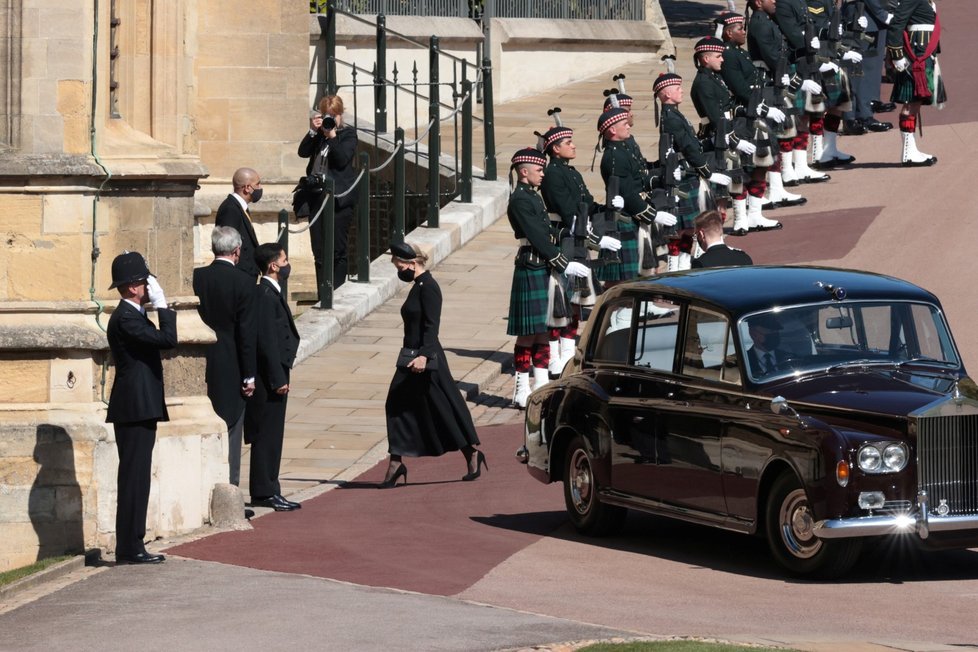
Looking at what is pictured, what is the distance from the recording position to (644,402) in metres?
11.9

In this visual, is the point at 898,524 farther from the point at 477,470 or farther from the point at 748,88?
the point at 748,88

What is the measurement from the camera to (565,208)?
17109mm

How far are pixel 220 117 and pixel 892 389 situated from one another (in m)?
12.6

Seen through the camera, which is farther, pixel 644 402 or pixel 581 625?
pixel 644 402

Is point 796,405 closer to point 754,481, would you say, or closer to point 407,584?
point 754,481

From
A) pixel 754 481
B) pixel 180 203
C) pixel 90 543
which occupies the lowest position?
pixel 90 543

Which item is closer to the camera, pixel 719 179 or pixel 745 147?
pixel 719 179

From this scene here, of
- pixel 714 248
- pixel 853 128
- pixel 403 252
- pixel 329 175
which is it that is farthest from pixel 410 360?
pixel 853 128

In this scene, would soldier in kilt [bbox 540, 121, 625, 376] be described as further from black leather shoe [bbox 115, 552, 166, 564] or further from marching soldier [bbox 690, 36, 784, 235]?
black leather shoe [bbox 115, 552, 166, 564]

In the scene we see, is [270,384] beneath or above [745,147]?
beneath

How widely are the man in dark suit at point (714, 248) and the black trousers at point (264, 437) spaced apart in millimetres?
2983

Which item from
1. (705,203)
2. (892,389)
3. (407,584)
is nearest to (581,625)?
(407,584)

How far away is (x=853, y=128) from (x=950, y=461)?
54.4 ft

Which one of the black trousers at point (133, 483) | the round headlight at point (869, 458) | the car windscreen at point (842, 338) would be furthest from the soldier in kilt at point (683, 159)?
the round headlight at point (869, 458)
